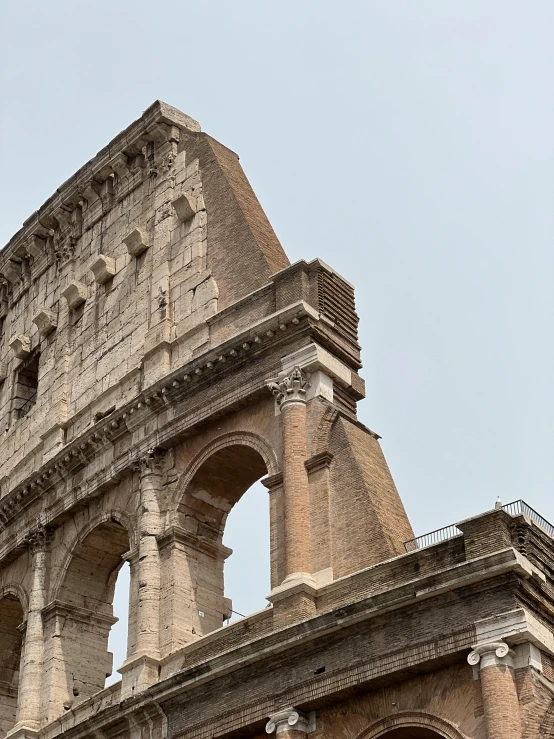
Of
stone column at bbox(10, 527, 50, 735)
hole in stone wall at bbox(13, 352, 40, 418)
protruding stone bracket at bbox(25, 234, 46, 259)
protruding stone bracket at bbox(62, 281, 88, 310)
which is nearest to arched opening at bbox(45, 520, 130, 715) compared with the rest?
stone column at bbox(10, 527, 50, 735)

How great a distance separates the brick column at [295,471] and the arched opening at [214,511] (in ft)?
3.50

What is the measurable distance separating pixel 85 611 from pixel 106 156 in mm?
8765

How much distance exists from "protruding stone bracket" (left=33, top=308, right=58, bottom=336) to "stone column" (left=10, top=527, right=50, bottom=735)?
16.0 feet

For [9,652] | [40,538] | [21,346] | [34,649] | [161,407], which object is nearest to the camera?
[161,407]

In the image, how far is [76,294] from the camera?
1062 inches

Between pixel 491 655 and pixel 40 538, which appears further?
pixel 40 538

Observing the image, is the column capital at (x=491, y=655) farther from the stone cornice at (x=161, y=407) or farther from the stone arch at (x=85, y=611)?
the stone arch at (x=85, y=611)

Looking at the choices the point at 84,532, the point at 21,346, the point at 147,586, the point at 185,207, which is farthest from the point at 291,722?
the point at 21,346

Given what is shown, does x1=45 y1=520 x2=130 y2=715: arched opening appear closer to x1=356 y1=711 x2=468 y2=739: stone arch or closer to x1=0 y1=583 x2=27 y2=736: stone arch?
x1=0 y1=583 x2=27 y2=736: stone arch

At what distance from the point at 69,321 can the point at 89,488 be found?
15.6ft

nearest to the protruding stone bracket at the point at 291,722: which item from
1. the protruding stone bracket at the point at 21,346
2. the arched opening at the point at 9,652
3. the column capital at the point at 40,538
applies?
the column capital at the point at 40,538

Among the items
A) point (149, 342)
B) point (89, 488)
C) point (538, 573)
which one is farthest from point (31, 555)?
point (538, 573)

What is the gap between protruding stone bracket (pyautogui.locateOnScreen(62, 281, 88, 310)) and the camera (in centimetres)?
2694

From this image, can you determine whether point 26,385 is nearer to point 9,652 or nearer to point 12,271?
point 12,271
